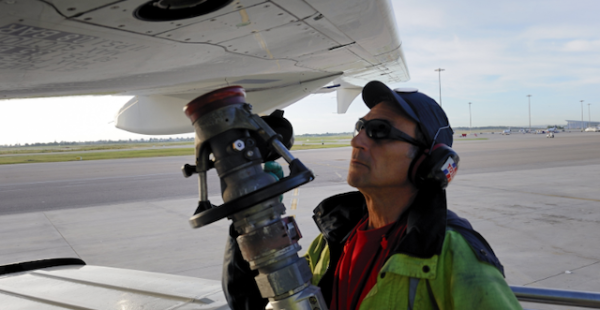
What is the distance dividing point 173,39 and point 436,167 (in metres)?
1.81

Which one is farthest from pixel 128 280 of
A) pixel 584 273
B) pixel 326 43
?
pixel 584 273

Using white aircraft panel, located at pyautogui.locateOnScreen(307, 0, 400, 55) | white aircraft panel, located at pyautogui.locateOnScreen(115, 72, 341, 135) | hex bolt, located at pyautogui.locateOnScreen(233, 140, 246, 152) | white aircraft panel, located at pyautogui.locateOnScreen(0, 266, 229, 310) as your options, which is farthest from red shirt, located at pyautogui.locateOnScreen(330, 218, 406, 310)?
white aircraft panel, located at pyautogui.locateOnScreen(115, 72, 341, 135)

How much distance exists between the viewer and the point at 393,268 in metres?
1.10

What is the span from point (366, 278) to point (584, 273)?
12.1 ft

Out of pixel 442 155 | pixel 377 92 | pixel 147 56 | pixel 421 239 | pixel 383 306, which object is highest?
pixel 147 56

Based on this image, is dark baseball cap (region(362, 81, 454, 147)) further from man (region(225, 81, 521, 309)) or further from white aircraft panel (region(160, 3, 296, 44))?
white aircraft panel (region(160, 3, 296, 44))

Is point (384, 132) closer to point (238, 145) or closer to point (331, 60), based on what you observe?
point (238, 145)

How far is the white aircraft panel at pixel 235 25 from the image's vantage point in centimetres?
236

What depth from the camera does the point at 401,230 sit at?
4.33 feet

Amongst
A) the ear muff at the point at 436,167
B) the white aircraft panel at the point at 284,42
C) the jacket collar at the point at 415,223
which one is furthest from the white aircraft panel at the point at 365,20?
the ear muff at the point at 436,167

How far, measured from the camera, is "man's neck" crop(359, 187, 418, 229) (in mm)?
1450

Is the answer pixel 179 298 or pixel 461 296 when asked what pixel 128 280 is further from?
pixel 461 296

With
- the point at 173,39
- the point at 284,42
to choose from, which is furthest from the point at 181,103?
the point at 173,39

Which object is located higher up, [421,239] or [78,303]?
[421,239]
